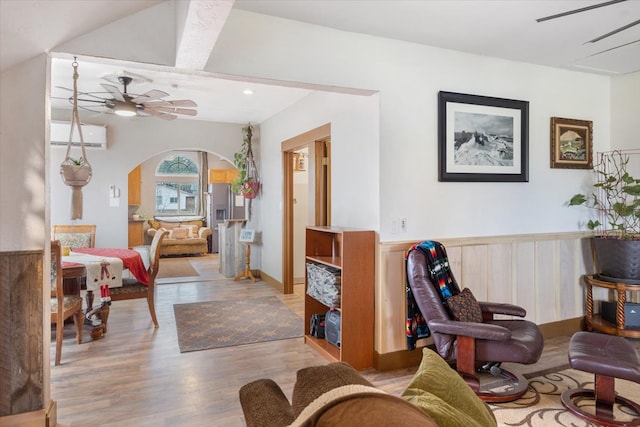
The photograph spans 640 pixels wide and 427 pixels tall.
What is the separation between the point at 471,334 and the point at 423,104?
1844mm

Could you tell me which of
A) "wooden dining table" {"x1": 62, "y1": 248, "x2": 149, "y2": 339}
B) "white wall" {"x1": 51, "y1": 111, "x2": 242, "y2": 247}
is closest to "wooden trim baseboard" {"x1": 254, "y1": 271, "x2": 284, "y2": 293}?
"wooden dining table" {"x1": 62, "y1": 248, "x2": 149, "y2": 339}

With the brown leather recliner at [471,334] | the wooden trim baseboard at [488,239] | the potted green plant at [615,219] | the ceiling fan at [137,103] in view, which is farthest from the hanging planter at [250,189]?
the potted green plant at [615,219]

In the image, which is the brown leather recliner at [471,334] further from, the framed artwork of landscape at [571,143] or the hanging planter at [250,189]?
the hanging planter at [250,189]

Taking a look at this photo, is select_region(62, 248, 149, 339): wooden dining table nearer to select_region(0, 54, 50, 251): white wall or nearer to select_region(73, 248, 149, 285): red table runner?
select_region(73, 248, 149, 285): red table runner

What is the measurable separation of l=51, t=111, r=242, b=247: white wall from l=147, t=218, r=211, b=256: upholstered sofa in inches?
129

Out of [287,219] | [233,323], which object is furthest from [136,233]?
[233,323]

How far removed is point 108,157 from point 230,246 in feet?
7.54

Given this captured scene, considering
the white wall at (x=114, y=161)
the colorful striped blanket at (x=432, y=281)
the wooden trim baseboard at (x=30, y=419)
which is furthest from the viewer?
the white wall at (x=114, y=161)

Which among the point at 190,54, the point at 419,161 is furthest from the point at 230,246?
the point at 190,54

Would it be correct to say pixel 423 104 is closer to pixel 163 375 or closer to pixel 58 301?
pixel 163 375

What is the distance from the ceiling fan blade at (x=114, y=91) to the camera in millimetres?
3807

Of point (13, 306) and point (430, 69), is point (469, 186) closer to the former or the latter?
point (430, 69)

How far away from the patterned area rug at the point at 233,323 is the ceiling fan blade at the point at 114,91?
2464 mm

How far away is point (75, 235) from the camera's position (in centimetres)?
499
